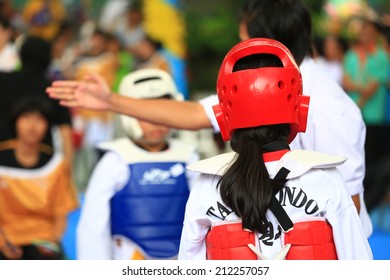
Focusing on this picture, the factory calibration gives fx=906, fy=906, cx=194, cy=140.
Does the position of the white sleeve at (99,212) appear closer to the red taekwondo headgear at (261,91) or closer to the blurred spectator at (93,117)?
the red taekwondo headgear at (261,91)

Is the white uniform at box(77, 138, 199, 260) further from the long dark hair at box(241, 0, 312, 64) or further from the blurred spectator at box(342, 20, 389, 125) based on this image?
the blurred spectator at box(342, 20, 389, 125)

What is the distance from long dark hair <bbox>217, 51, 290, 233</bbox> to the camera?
3051 mm

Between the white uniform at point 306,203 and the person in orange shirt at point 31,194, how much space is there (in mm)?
2662

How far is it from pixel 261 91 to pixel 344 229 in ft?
1.81

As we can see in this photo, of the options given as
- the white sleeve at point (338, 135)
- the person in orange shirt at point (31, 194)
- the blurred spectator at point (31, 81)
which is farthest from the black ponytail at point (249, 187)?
the blurred spectator at point (31, 81)

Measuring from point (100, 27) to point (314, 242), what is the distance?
895 centimetres

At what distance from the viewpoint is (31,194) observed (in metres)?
5.75

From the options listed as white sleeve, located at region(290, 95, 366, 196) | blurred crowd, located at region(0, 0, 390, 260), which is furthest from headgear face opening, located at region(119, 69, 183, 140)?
blurred crowd, located at region(0, 0, 390, 260)

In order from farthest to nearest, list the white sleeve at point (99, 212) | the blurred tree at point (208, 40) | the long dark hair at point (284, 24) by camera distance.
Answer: the blurred tree at point (208, 40) → the white sleeve at point (99, 212) → the long dark hair at point (284, 24)

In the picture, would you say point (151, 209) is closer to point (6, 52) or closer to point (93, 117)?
point (6, 52)

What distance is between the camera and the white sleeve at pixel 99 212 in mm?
4613

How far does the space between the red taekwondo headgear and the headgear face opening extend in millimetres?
1711

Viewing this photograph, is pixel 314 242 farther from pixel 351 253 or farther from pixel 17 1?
pixel 17 1

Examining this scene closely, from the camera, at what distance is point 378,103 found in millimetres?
9820
